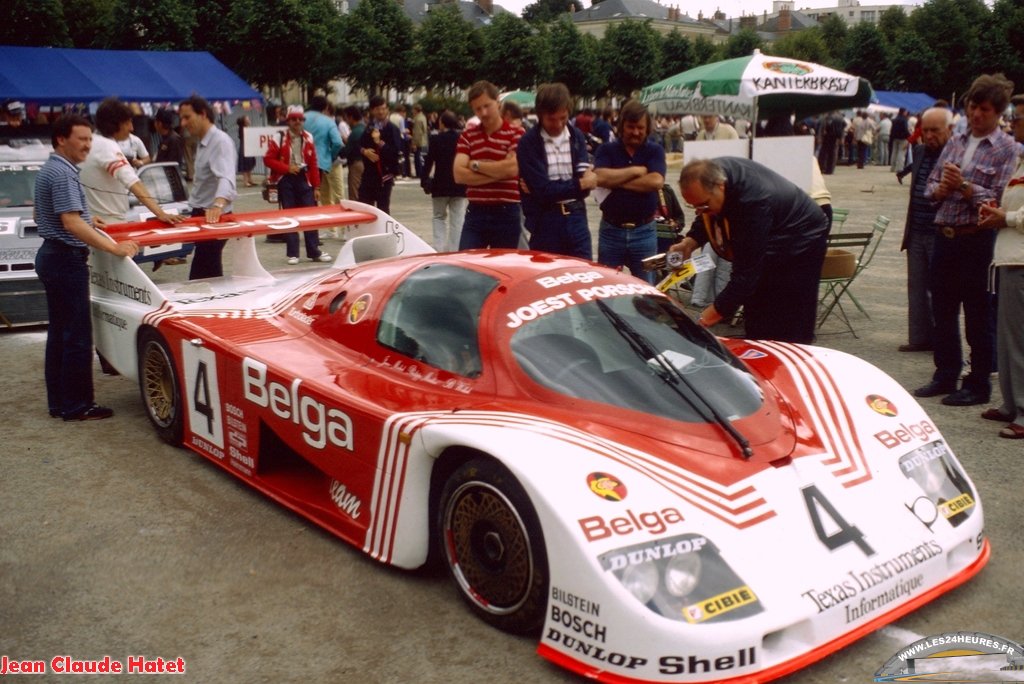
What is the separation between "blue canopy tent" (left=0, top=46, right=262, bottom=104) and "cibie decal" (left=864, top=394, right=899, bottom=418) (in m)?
18.6

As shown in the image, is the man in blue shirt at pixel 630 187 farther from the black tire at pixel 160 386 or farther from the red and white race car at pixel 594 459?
the black tire at pixel 160 386

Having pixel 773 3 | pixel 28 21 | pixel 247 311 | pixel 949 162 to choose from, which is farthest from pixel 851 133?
pixel 773 3

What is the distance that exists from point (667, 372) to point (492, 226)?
357cm

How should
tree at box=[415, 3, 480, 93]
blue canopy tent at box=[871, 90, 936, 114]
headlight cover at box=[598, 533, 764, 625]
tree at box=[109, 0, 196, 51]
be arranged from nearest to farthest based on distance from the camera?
headlight cover at box=[598, 533, 764, 625]
tree at box=[109, 0, 196, 51]
tree at box=[415, 3, 480, 93]
blue canopy tent at box=[871, 90, 936, 114]

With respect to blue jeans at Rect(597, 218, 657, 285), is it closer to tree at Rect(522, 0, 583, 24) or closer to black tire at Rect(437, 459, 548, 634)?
black tire at Rect(437, 459, 548, 634)

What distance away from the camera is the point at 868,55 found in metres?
58.2

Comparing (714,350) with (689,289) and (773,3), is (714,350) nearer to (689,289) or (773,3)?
(689,289)

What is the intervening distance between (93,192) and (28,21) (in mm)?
21695

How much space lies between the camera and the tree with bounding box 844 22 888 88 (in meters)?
57.5

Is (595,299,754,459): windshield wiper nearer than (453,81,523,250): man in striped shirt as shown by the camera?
Yes

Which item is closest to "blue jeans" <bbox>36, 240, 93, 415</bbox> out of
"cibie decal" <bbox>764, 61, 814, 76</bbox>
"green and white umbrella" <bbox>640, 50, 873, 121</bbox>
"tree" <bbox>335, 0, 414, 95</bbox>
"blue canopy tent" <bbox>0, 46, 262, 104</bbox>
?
"green and white umbrella" <bbox>640, 50, 873, 121</bbox>

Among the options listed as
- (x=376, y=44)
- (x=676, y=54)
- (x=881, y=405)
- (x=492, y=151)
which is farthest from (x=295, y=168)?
(x=676, y=54)

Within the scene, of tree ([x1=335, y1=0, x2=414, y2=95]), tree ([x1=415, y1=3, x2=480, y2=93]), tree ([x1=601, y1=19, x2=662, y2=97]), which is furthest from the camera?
tree ([x1=601, y1=19, x2=662, y2=97])

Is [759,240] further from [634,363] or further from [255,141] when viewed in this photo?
[255,141]
